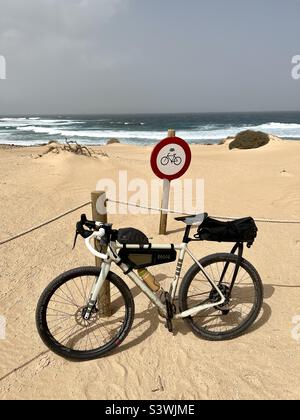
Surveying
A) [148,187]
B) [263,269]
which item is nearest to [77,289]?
[263,269]

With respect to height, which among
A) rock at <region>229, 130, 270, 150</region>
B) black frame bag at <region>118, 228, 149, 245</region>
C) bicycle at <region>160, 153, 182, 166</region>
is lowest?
black frame bag at <region>118, 228, 149, 245</region>

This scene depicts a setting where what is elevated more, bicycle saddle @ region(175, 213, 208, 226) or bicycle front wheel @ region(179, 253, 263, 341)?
bicycle saddle @ region(175, 213, 208, 226)

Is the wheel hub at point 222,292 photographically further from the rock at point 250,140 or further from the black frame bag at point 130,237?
the rock at point 250,140

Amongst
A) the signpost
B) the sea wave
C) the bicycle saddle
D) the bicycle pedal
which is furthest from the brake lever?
the sea wave

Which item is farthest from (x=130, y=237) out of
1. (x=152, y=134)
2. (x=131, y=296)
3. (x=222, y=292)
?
(x=152, y=134)

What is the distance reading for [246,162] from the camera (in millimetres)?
12875

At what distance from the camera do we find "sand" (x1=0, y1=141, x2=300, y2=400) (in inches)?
110

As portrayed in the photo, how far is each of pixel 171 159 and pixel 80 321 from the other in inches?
100

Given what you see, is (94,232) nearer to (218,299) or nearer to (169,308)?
(169,308)

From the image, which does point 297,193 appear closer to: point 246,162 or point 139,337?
point 246,162

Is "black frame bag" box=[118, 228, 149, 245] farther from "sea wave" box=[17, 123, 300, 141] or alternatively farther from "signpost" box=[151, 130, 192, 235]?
"sea wave" box=[17, 123, 300, 141]

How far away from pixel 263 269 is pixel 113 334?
2.58 m

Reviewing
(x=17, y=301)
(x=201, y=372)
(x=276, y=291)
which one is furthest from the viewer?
(x=276, y=291)

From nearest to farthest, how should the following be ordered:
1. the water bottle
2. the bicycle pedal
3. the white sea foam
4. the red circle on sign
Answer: the water bottle
the bicycle pedal
the red circle on sign
the white sea foam
